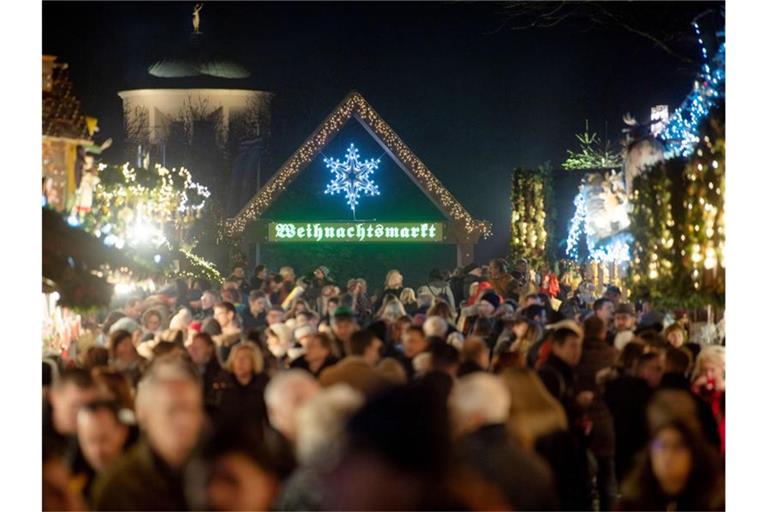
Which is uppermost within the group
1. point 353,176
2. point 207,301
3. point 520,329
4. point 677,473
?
point 353,176

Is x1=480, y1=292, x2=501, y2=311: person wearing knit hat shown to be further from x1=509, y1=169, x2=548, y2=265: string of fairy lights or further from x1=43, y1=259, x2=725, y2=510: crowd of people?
x1=509, y1=169, x2=548, y2=265: string of fairy lights

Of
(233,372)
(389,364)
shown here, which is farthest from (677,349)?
(233,372)

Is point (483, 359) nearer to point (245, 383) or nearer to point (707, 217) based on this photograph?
point (245, 383)

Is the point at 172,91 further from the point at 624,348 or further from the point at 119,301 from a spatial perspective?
the point at 624,348

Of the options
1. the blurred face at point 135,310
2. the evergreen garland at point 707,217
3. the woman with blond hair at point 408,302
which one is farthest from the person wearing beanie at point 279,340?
Result: the woman with blond hair at point 408,302

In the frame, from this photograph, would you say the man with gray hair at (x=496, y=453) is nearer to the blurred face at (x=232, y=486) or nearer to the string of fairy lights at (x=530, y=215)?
the blurred face at (x=232, y=486)

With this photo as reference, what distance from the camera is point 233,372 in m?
12.8

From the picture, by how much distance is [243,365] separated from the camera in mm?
12711

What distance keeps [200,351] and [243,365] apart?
1.24m

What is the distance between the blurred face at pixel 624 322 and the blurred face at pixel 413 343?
3.52 m

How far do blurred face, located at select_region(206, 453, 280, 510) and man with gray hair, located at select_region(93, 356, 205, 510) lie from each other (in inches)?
13.4

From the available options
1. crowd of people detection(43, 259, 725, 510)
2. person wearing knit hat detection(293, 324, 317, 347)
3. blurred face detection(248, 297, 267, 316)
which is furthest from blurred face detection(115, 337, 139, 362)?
blurred face detection(248, 297, 267, 316)

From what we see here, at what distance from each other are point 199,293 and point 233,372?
423 inches

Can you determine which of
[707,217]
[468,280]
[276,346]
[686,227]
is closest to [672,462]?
[707,217]
